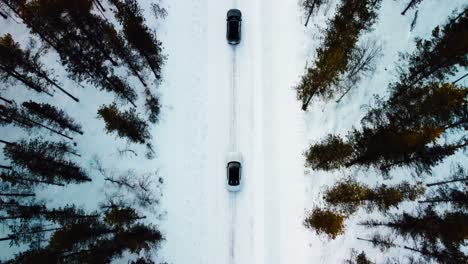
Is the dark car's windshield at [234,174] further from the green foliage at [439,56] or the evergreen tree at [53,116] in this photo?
the green foliage at [439,56]

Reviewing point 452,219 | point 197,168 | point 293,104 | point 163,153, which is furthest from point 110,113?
point 452,219

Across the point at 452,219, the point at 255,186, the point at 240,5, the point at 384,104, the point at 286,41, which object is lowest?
the point at 452,219

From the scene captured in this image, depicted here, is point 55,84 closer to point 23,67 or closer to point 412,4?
point 23,67

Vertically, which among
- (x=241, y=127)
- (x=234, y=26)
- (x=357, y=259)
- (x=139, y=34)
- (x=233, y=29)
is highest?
(x=234, y=26)

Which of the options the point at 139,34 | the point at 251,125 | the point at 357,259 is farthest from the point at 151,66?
the point at 357,259

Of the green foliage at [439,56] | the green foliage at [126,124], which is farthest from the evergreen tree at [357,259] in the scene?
the green foliage at [126,124]

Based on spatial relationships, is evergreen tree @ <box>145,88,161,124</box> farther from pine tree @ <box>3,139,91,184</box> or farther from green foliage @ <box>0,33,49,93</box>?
green foliage @ <box>0,33,49,93</box>

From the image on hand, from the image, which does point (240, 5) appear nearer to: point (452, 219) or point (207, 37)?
point (207, 37)
